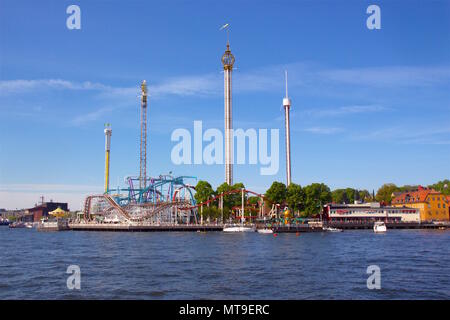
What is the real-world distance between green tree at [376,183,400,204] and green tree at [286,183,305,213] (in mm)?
69288

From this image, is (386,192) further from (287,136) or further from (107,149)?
(107,149)

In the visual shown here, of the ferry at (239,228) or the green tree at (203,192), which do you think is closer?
the ferry at (239,228)

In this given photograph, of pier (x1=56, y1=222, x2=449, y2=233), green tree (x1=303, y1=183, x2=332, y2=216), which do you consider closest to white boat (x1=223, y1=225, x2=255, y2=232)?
pier (x1=56, y1=222, x2=449, y2=233)

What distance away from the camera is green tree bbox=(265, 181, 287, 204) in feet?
423

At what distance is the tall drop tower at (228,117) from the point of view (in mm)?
153625

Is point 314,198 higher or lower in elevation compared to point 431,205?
higher

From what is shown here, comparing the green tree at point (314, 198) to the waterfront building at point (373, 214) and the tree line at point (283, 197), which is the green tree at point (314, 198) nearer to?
the tree line at point (283, 197)

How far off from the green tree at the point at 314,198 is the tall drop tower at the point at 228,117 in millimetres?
33727

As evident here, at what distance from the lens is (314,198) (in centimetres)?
12975

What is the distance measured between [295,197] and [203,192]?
103ft

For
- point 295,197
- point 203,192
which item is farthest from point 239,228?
point 203,192

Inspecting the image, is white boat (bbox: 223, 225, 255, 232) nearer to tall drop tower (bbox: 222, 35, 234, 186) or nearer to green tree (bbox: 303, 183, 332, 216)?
green tree (bbox: 303, 183, 332, 216)

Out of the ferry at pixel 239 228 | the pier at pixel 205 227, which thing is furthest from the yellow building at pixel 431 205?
the ferry at pixel 239 228
